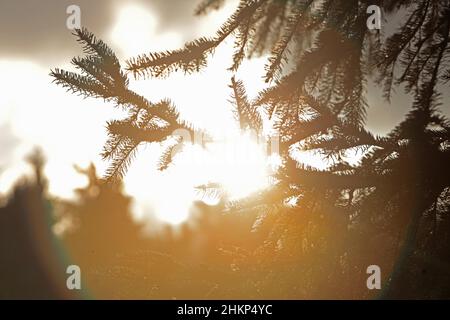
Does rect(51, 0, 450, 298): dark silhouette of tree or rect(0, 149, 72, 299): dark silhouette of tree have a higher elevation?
rect(0, 149, 72, 299): dark silhouette of tree

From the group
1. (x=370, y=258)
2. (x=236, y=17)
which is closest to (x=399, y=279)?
(x=370, y=258)

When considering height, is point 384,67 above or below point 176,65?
above

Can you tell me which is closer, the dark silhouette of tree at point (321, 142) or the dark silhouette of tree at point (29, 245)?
the dark silhouette of tree at point (321, 142)

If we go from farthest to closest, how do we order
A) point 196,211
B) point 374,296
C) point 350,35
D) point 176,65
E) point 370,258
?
point 196,211 < point 350,35 < point 176,65 < point 370,258 < point 374,296

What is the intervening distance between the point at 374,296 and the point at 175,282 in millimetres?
847

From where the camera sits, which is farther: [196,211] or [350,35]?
[196,211]

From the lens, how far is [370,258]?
220 cm

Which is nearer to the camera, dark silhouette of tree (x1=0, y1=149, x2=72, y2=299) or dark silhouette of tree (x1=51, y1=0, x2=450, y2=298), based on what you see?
dark silhouette of tree (x1=51, y1=0, x2=450, y2=298)

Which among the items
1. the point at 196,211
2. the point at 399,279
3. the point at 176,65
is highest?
the point at 196,211

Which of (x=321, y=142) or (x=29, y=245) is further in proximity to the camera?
(x=29, y=245)

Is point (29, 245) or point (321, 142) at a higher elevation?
point (29, 245)

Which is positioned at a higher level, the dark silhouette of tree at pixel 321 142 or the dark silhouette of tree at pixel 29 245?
the dark silhouette of tree at pixel 29 245
